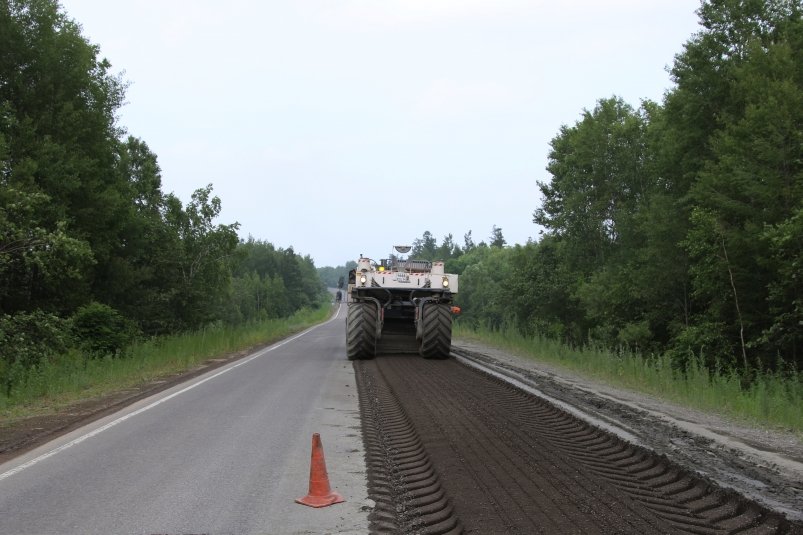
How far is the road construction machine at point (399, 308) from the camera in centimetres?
1880

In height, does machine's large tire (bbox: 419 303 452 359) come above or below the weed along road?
above

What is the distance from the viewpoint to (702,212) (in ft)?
70.5

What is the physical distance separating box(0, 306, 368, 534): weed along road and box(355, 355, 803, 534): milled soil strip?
413 millimetres

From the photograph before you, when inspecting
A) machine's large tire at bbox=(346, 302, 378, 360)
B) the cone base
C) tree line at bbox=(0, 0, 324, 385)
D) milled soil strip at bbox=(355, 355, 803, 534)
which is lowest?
the cone base

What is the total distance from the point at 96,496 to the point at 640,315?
2865 cm

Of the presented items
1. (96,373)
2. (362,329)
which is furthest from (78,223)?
(362,329)

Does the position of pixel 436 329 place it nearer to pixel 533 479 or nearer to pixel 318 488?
pixel 533 479

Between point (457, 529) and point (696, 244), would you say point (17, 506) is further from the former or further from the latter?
point (696, 244)

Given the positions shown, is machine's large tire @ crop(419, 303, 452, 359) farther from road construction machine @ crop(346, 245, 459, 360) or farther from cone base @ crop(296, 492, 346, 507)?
cone base @ crop(296, 492, 346, 507)

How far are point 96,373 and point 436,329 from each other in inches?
353

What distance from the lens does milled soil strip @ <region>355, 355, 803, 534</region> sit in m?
4.96

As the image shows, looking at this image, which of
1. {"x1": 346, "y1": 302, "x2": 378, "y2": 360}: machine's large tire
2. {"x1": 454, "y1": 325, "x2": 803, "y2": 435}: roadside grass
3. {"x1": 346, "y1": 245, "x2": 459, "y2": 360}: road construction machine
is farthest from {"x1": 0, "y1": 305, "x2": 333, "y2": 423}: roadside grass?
{"x1": 454, "y1": 325, "x2": 803, "y2": 435}: roadside grass

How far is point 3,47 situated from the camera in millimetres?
23984

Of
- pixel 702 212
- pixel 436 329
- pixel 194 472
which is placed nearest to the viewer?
pixel 194 472
